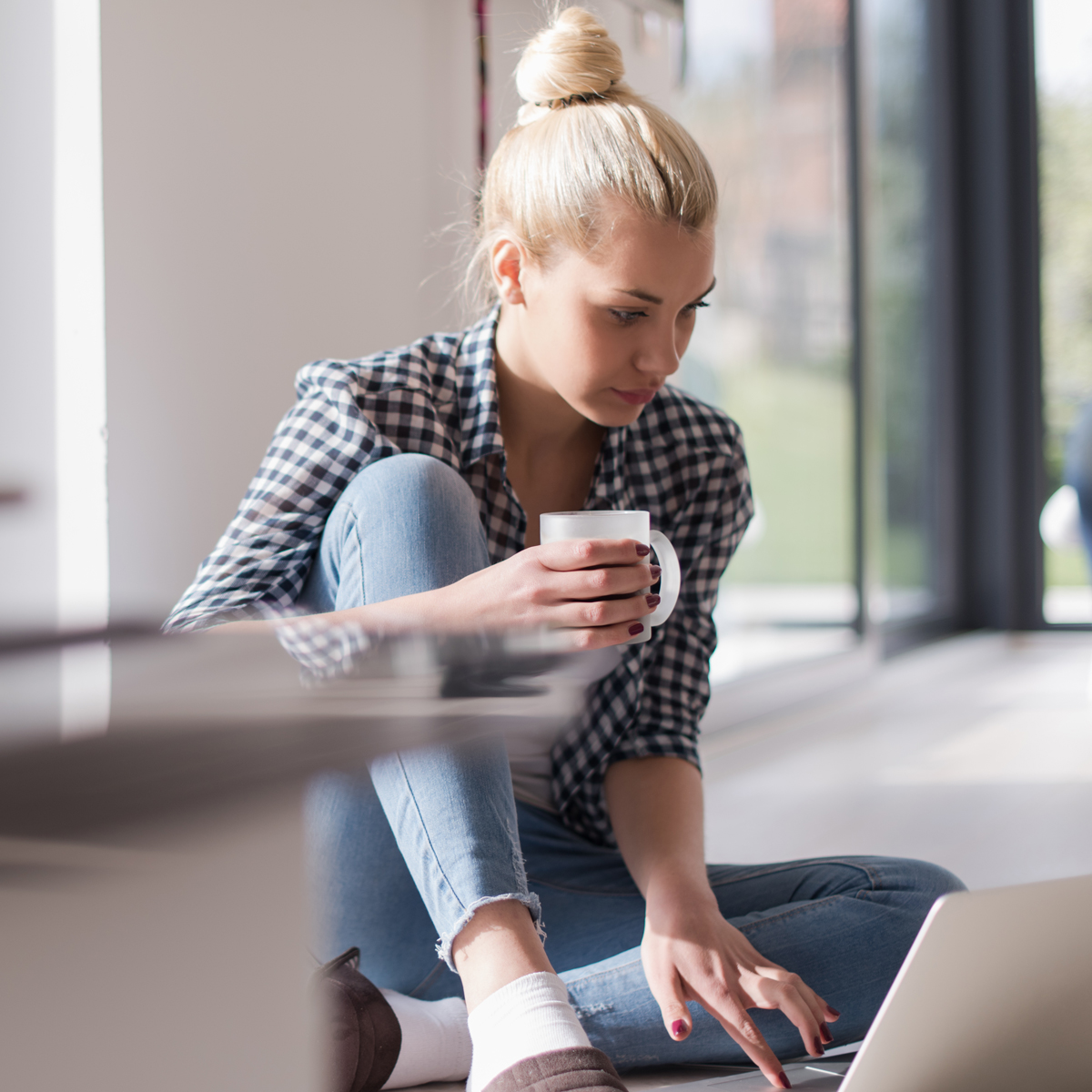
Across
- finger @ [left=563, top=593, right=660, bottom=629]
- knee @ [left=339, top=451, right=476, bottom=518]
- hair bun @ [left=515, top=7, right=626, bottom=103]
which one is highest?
hair bun @ [left=515, top=7, right=626, bottom=103]

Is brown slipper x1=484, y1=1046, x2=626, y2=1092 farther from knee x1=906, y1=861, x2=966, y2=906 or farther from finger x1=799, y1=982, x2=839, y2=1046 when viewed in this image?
knee x1=906, y1=861, x2=966, y2=906

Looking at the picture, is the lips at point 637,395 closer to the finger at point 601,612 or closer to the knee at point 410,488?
the knee at point 410,488

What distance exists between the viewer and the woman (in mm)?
762

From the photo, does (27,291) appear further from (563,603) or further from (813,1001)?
(813,1001)

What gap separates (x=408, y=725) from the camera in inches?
10.4

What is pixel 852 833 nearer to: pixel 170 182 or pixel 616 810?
pixel 616 810

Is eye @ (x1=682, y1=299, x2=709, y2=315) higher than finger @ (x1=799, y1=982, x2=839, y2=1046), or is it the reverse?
eye @ (x1=682, y1=299, x2=709, y2=315)

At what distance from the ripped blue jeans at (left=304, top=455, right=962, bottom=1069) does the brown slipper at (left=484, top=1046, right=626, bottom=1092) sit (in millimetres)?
101

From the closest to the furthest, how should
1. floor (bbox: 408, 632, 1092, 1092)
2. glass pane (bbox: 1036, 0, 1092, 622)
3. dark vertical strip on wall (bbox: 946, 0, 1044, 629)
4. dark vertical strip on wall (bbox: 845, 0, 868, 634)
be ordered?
floor (bbox: 408, 632, 1092, 1092), dark vertical strip on wall (bbox: 845, 0, 868, 634), glass pane (bbox: 1036, 0, 1092, 622), dark vertical strip on wall (bbox: 946, 0, 1044, 629)

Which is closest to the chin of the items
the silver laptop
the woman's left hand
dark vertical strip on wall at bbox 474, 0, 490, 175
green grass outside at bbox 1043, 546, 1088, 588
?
the woman's left hand

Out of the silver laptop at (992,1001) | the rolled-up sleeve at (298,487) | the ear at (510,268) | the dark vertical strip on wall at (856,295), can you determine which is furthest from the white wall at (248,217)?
the dark vertical strip on wall at (856,295)

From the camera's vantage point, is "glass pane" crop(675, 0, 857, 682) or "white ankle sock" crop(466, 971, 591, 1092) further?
"glass pane" crop(675, 0, 857, 682)

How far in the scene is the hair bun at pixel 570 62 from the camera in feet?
3.55

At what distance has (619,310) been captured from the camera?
1.02 m
